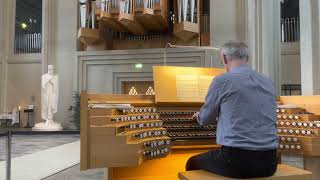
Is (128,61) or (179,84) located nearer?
(179,84)

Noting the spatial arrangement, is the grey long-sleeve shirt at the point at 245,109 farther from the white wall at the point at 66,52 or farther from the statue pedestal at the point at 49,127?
the white wall at the point at 66,52

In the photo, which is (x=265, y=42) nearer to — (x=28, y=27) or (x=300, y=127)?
(x=300, y=127)

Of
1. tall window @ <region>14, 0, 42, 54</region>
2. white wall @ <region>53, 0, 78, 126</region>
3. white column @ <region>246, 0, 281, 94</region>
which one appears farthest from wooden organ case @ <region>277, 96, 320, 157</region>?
tall window @ <region>14, 0, 42, 54</region>

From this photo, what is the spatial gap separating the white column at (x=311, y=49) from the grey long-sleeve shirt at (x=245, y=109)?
2.82 meters

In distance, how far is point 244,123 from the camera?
89.4 inches

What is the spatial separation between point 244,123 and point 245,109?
87mm

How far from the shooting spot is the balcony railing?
11922 mm

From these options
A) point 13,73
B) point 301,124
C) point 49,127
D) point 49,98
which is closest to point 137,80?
point 49,98

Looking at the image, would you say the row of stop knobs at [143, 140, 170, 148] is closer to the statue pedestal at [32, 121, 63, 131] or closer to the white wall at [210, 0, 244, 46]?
the white wall at [210, 0, 244, 46]

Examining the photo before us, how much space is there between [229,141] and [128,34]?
10.7m

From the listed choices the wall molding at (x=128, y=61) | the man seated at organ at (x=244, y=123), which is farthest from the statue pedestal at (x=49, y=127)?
the man seated at organ at (x=244, y=123)

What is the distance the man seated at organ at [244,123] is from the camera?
2.26m

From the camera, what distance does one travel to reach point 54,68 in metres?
12.6

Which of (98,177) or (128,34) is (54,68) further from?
(98,177)
